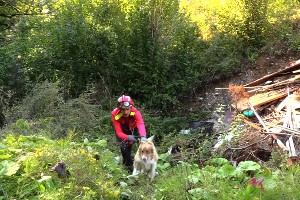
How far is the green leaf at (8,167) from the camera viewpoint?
15.4ft

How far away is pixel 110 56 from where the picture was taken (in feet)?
42.5

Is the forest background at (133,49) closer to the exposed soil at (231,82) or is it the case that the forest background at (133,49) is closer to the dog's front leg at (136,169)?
the exposed soil at (231,82)

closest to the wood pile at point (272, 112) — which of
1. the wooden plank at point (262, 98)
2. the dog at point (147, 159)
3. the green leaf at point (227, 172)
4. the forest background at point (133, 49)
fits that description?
the wooden plank at point (262, 98)

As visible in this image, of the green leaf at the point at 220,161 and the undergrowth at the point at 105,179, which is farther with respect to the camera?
the green leaf at the point at 220,161

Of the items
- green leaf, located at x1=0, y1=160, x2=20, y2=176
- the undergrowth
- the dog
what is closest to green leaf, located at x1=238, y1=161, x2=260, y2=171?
the undergrowth

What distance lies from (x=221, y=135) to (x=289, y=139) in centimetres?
186

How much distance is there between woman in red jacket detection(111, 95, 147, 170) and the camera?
7.28 metres

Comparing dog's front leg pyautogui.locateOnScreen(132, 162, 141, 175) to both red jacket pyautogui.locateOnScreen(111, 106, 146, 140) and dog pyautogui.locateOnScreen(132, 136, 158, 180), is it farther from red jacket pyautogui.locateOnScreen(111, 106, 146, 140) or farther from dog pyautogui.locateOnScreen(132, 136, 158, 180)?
red jacket pyautogui.locateOnScreen(111, 106, 146, 140)

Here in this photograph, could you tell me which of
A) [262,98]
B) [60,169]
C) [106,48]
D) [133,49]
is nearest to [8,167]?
[60,169]

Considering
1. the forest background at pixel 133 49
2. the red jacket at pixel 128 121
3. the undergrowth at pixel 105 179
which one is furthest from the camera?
the forest background at pixel 133 49

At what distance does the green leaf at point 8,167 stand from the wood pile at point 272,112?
445 centimetres

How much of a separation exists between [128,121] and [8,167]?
325 centimetres

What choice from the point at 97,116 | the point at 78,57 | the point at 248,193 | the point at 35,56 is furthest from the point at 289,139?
the point at 35,56

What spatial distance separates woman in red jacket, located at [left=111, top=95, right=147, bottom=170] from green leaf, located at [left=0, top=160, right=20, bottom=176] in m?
2.65
